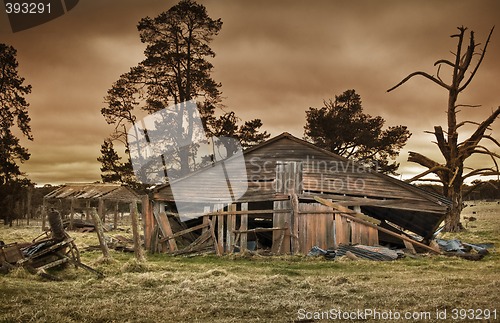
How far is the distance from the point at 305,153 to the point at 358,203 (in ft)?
10.8

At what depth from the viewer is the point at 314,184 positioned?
1903cm

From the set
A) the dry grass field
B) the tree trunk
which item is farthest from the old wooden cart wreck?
the tree trunk

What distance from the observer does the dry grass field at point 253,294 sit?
7.76 meters

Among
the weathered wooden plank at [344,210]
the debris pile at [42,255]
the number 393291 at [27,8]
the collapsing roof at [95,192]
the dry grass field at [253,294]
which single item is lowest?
the dry grass field at [253,294]

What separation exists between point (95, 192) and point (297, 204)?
21828 mm

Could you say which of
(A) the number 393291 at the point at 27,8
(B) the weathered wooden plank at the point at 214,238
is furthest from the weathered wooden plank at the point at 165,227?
(A) the number 393291 at the point at 27,8

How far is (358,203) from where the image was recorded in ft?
61.1

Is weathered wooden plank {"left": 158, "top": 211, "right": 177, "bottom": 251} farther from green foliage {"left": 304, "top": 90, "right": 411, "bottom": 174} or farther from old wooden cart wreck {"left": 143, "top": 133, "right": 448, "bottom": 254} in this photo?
green foliage {"left": 304, "top": 90, "right": 411, "bottom": 174}

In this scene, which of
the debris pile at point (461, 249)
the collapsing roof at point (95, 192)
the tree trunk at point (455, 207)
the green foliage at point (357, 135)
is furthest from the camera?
the green foliage at point (357, 135)

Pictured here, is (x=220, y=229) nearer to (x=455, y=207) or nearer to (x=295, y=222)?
(x=295, y=222)

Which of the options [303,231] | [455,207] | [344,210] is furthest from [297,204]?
[455,207]

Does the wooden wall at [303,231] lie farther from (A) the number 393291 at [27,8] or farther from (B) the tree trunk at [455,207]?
(B) the tree trunk at [455,207]

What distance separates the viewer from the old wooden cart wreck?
715 inches

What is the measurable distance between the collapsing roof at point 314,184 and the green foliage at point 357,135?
2105 centimetres
